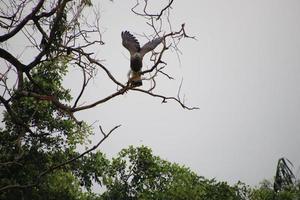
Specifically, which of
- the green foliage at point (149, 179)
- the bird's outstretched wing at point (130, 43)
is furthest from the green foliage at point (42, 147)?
the bird's outstretched wing at point (130, 43)

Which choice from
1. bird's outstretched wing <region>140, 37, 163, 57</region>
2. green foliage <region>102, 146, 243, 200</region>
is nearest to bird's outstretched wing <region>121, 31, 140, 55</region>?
bird's outstretched wing <region>140, 37, 163, 57</region>

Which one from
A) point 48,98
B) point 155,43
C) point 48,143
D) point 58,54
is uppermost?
point 48,143

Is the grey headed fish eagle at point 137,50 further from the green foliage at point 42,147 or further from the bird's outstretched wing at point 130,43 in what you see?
the green foliage at point 42,147

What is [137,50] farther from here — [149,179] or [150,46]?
[149,179]

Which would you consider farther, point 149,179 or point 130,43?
point 149,179

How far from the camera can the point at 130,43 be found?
6754 millimetres

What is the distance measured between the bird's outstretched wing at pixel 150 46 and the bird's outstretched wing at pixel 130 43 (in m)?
0.38

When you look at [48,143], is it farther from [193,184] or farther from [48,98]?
[48,98]

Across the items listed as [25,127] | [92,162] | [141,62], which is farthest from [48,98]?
[92,162]

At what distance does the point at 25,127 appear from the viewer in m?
4.14

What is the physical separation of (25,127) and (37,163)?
15.5 metres

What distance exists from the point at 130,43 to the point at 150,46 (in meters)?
1.00

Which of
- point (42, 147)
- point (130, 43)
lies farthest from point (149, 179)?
point (130, 43)

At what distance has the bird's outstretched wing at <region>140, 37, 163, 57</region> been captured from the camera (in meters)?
5.73
